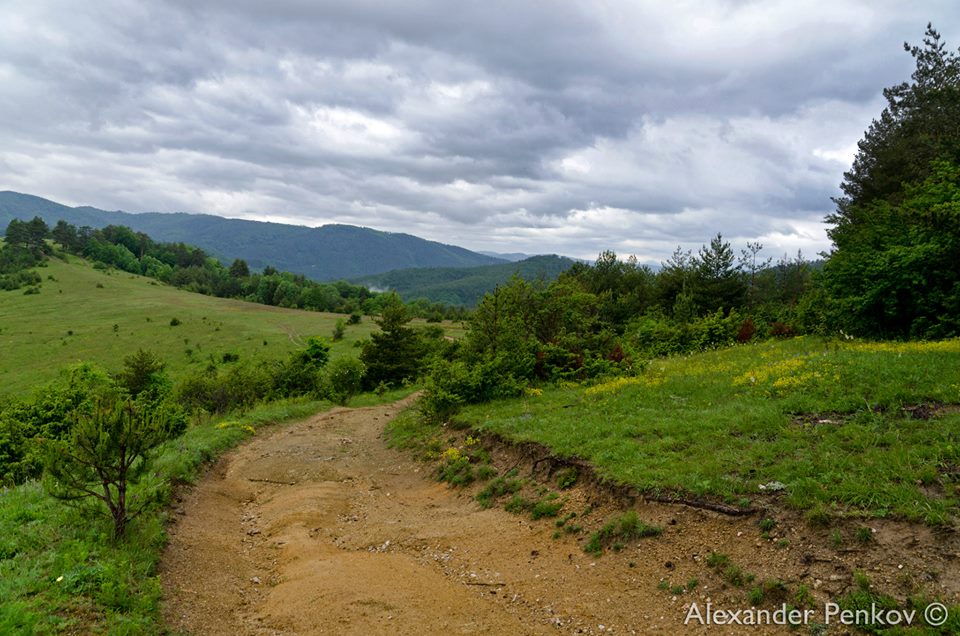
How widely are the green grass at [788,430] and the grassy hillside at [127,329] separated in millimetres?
53369

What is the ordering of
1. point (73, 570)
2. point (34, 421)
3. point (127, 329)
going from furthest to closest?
1. point (127, 329)
2. point (34, 421)
3. point (73, 570)

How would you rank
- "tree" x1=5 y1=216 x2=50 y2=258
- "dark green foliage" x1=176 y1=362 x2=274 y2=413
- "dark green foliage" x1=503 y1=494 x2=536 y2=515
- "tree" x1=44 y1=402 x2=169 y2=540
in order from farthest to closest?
"tree" x1=5 y1=216 x2=50 y2=258 → "dark green foliage" x1=176 y1=362 x2=274 y2=413 → "dark green foliage" x1=503 y1=494 x2=536 y2=515 → "tree" x1=44 y1=402 x2=169 y2=540

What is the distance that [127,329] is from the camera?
81438 mm

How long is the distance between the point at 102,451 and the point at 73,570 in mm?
1860

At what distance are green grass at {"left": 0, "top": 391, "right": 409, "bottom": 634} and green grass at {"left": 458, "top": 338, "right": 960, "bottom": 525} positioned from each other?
789 centimetres

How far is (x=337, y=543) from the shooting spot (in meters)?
10.4

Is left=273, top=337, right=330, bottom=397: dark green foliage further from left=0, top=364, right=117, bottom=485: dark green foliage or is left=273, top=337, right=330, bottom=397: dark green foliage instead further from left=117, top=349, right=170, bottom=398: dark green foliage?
left=0, top=364, right=117, bottom=485: dark green foliage

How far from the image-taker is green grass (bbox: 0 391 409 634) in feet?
20.5

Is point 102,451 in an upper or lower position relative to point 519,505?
upper

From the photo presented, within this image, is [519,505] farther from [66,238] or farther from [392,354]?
[66,238]

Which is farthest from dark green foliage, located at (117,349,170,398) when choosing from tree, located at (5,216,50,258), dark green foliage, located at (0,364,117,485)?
tree, located at (5,216,50,258)

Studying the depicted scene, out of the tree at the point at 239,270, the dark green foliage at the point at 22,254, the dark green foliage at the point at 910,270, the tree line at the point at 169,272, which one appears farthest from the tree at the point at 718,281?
the tree at the point at 239,270

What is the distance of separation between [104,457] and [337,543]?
4509 millimetres

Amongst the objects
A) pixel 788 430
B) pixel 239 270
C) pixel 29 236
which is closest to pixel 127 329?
pixel 239 270
